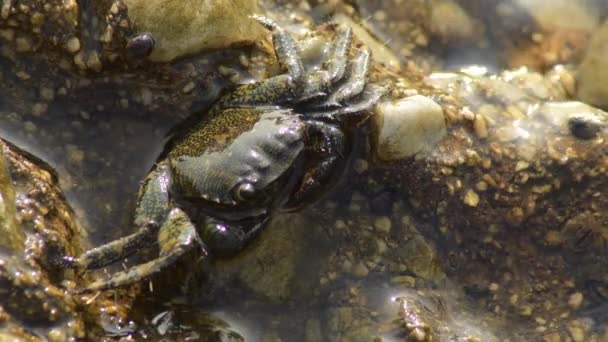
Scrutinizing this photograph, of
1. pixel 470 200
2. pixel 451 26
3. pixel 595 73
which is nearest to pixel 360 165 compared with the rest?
pixel 470 200

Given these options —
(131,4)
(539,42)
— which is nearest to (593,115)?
(539,42)

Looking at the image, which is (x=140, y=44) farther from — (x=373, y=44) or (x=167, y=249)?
(x=373, y=44)

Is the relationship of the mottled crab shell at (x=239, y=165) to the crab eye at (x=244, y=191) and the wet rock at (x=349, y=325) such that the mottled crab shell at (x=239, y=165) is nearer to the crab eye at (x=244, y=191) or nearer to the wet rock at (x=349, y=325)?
the crab eye at (x=244, y=191)

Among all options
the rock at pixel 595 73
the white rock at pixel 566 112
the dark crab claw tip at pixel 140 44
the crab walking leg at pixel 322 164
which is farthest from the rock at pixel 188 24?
the rock at pixel 595 73

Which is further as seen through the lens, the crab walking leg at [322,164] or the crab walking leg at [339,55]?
the crab walking leg at [339,55]

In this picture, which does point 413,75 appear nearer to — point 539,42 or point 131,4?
point 539,42

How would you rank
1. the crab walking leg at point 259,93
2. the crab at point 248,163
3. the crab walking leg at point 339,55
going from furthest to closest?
the crab walking leg at point 339,55, the crab walking leg at point 259,93, the crab at point 248,163
